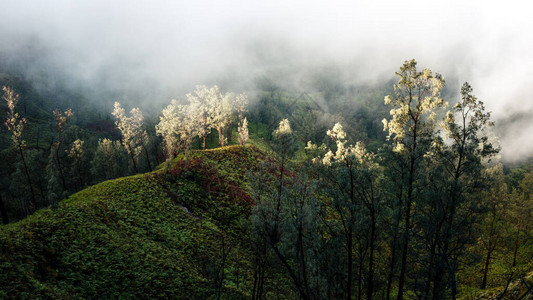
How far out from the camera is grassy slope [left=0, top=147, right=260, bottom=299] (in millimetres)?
16469

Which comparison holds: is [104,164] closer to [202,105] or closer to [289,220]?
[202,105]

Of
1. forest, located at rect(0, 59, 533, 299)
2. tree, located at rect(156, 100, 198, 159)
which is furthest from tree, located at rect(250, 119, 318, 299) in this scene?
tree, located at rect(156, 100, 198, 159)

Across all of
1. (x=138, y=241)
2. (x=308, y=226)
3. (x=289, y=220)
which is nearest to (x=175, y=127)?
(x=138, y=241)

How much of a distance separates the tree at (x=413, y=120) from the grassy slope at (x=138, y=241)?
1529 cm

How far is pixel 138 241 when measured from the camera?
80.9 feet

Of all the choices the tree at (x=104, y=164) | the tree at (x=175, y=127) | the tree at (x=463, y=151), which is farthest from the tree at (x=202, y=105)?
the tree at (x=463, y=151)

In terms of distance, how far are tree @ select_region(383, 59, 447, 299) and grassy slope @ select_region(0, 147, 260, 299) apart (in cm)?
1529

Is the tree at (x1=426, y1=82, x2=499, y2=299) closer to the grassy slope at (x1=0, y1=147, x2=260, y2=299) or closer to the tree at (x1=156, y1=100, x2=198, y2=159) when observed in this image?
the grassy slope at (x1=0, y1=147, x2=260, y2=299)

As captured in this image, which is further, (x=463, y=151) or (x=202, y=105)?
(x=202, y=105)

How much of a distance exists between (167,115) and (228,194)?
24.8m

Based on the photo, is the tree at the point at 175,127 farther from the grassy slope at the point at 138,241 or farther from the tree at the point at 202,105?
the grassy slope at the point at 138,241

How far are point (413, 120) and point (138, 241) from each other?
27.8 m

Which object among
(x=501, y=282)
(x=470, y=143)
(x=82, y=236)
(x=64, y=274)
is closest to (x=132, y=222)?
(x=82, y=236)

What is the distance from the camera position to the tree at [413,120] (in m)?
16.9
